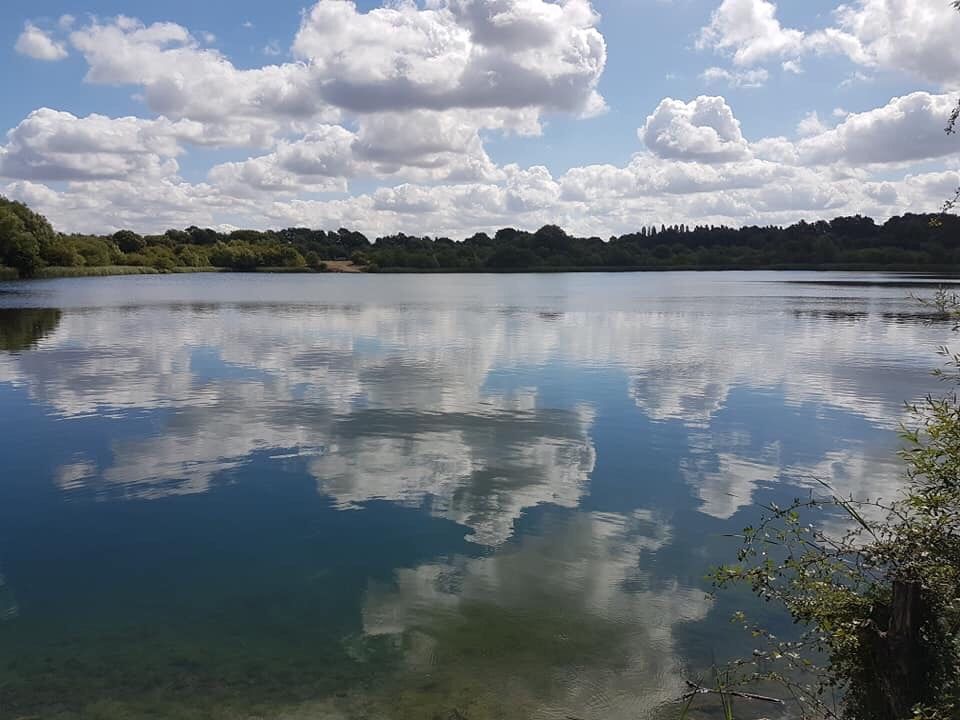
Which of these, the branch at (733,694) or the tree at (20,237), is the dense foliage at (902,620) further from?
the tree at (20,237)

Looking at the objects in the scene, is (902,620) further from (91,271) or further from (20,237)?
(91,271)

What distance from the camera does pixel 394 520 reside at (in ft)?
41.5

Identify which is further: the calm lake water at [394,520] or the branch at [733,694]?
the calm lake water at [394,520]

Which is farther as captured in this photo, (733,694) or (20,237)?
(20,237)

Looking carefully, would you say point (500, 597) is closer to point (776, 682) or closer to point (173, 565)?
point (776, 682)

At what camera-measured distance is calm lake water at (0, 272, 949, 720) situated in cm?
802

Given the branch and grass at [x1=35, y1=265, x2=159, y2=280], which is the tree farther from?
the branch

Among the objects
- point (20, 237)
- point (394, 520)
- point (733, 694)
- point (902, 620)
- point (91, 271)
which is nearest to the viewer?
point (733, 694)

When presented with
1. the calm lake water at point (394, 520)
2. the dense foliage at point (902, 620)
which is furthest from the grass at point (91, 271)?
the dense foliage at point (902, 620)

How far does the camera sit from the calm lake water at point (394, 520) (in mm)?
8023

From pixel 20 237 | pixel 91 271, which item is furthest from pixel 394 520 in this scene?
pixel 91 271

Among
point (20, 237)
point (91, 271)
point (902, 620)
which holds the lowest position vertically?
point (902, 620)

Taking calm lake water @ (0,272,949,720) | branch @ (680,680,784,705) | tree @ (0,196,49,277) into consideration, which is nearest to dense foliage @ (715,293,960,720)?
branch @ (680,680,784,705)

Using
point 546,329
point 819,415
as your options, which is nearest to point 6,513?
point 819,415
